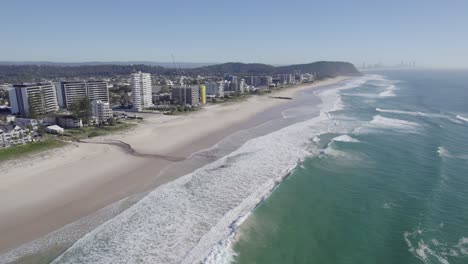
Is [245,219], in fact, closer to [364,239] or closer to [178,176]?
[364,239]

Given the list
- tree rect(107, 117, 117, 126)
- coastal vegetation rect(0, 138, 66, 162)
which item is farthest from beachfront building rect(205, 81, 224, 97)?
coastal vegetation rect(0, 138, 66, 162)

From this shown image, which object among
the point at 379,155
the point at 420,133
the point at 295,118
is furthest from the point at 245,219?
the point at 295,118

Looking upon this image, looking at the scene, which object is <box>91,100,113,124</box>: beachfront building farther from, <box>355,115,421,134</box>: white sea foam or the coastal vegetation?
<box>355,115,421,134</box>: white sea foam

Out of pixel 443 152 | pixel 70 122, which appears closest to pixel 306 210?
pixel 443 152

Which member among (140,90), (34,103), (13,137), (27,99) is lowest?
(13,137)

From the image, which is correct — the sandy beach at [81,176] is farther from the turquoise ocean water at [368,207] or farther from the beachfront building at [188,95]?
the beachfront building at [188,95]

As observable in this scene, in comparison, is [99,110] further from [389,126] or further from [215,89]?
[215,89]

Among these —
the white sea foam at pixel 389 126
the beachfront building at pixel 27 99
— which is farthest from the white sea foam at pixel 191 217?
the beachfront building at pixel 27 99
